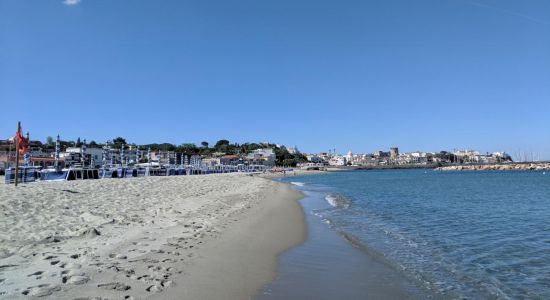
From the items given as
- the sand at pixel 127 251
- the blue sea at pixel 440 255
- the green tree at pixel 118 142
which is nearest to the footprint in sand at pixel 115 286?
the sand at pixel 127 251

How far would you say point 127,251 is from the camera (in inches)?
297

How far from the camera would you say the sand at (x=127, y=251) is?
17.7ft

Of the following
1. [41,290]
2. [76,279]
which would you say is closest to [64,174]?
[76,279]

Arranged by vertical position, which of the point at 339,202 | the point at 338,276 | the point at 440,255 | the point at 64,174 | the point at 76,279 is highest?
the point at 64,174

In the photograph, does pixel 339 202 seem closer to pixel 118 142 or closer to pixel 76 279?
pixel 76 279

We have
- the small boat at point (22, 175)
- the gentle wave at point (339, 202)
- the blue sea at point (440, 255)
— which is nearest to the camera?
the blue sea at point (440, 255)

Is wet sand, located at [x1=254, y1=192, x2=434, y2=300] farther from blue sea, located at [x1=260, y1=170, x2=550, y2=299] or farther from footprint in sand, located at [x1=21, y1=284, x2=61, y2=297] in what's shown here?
footprint in sand, located at [x1=21, y1=284, x2=61, y2=297]

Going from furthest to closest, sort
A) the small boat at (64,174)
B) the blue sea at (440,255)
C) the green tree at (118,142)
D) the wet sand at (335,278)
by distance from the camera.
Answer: the green tree at (118,142), the small boat at (64,174), the blue sea at (440,255), the wet sand at (335,278)

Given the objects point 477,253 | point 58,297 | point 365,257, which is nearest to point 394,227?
point 477,253

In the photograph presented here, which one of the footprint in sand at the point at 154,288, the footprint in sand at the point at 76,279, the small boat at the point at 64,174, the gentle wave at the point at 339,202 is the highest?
the small boat at the point at 64,174

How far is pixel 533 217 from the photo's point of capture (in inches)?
688

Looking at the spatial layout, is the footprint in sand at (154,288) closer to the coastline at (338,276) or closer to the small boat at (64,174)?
the coastline at (338,276)

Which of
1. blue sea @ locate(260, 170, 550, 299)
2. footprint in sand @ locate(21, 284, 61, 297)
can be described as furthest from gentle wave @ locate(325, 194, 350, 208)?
footprint in sand @ locate(21, 284, 61, 297)

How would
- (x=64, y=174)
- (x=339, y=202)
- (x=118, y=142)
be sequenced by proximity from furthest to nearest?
(x=118, y=142) → (x=64, y=174) → (x=339, y=202)
